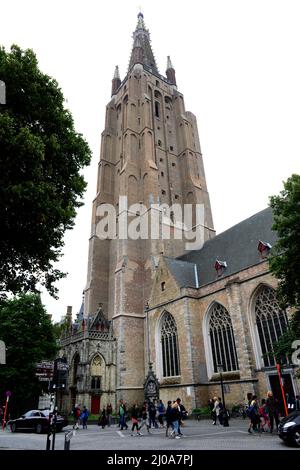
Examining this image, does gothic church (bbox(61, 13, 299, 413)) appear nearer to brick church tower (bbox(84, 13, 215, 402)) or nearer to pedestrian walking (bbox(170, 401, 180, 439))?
brick church tower (bbox(84, 13, 215, 402))

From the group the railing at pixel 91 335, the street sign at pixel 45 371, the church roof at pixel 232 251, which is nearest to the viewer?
the street sign at pixel 45 371

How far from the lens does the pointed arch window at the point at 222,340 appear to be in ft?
73.3

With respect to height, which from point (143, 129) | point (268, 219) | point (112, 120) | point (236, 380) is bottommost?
point (236, 380)

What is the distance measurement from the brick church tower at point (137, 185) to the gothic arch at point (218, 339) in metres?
7.46

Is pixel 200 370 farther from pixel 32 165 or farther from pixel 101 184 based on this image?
pixel 101 184

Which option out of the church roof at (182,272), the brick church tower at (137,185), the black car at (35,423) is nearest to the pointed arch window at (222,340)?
the church roof at (182,272)

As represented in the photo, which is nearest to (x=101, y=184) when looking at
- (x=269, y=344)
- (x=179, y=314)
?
(x=179, y=314)

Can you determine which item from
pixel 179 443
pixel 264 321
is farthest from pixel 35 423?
pixel 264 321

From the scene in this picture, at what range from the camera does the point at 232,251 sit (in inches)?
1036

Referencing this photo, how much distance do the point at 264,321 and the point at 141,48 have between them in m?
48.2

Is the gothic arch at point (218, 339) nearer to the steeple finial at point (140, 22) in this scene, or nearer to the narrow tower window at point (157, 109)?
the narrow tower window at point (157, 109)

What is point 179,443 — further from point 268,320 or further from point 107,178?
point 107,178

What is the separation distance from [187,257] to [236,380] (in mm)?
A: 14122

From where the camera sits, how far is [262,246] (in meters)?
22.2
